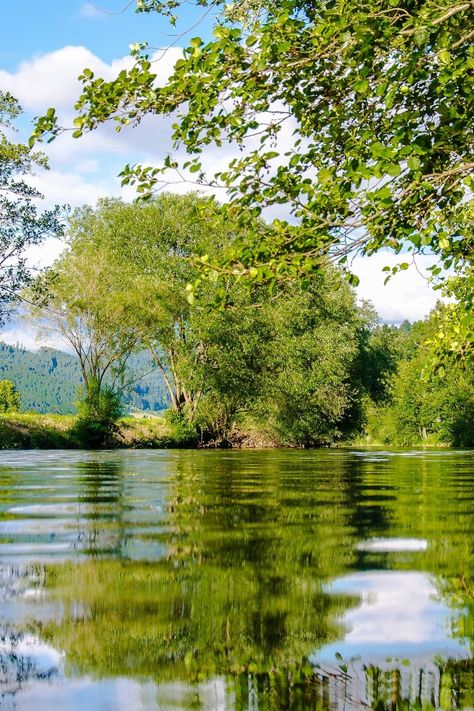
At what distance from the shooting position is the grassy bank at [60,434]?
127 ft

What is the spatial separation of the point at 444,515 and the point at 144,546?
3354mm

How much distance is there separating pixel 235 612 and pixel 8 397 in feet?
379

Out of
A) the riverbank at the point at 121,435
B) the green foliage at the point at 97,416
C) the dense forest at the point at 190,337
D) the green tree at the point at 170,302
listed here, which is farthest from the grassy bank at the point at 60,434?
the green tree at the point at 170,302

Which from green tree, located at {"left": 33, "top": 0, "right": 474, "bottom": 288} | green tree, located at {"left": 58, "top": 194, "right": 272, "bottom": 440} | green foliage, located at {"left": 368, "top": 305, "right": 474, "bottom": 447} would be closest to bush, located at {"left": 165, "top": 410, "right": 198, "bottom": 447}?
green tree, located at {"left": 58, "top": 194, "right": 272, "bottom": 440}

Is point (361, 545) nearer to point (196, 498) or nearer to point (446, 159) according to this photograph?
point (196, 498)

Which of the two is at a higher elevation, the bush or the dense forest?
the dense forest

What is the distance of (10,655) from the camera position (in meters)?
2.56

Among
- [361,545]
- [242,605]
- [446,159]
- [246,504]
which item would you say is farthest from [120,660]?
[446,159]

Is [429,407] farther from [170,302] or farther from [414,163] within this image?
[414,163]

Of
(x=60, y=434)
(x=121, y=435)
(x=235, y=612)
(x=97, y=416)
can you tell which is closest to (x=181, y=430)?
(x=121, y=435)

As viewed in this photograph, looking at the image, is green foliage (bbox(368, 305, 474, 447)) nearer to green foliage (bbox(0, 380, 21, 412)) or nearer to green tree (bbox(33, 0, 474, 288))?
green foliage (bbox(0, 380, 21, 412))

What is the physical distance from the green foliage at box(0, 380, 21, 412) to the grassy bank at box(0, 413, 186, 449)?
6543 cm

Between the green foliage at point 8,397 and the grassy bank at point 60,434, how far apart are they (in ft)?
215

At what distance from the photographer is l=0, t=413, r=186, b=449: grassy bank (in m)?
38.8
